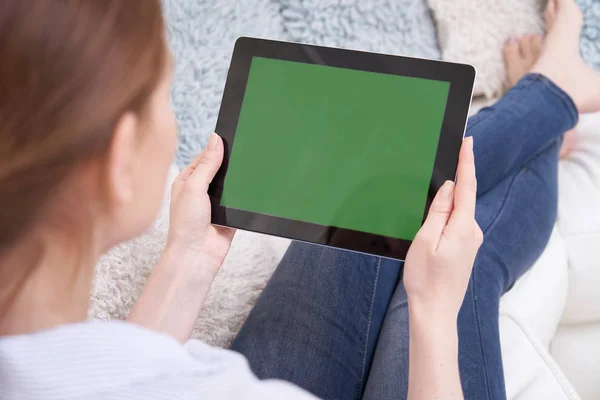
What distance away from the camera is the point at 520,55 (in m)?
1.12

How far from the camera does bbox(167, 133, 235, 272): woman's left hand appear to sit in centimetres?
69

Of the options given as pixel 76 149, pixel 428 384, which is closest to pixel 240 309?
pixel 428 384

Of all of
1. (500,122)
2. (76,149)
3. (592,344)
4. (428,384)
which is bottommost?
(592,344)

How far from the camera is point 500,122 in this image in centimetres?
92

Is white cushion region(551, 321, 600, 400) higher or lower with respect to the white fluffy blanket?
lower

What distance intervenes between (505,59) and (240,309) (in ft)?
2.39

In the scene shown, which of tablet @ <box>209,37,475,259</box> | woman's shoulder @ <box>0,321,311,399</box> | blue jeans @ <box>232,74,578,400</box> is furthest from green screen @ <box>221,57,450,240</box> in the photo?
woman's shoulder @ <box>0,321,311,399</box>

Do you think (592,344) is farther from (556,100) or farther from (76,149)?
(76,149)

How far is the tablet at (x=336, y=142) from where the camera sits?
66 centimetres

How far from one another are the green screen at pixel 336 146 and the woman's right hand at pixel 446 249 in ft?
0.13

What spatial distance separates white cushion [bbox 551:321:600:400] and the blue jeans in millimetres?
142

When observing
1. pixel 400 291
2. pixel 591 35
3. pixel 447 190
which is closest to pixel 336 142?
pixel 447 190

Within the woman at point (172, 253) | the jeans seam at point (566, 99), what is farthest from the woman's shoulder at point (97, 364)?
the jeans seam at point (566, 99)

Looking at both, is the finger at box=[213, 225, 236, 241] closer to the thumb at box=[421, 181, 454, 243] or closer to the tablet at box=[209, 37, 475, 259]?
the tablet at box=[209, 37, 475, 259]
